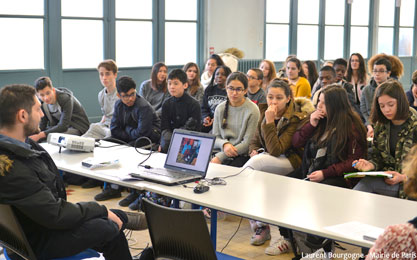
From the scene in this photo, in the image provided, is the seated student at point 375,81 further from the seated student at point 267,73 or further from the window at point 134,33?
the window at point 134,33

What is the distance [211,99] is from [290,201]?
3.30 meters

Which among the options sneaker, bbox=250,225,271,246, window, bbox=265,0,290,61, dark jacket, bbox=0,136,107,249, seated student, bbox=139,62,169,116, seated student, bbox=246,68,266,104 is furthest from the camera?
window, bbox=265,0,290,61

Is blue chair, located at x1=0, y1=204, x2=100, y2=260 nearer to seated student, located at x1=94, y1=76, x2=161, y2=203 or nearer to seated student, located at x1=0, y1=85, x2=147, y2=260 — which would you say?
seated student, located at x1=0, y1=85, x2=147, y2=260

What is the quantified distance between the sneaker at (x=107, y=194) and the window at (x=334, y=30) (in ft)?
32.2

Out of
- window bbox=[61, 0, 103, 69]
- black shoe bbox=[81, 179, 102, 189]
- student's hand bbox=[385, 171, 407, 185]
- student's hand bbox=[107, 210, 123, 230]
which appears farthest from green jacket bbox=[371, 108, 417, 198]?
window bbox=[61, 0, 103, 69]

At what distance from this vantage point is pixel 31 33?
8.49 metres

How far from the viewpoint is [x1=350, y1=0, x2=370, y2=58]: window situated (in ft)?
49.0

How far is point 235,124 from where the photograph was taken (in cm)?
498

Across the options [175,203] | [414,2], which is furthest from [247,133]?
[414,2]

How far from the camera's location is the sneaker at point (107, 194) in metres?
5.30

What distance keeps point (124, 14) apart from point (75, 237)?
24.6 feet

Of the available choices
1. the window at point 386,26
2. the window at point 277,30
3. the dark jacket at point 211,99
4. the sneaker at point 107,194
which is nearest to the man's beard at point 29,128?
the sneaker at point 107,194

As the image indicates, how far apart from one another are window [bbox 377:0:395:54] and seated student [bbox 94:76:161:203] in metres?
11.6

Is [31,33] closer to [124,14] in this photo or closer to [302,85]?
[124,14]
